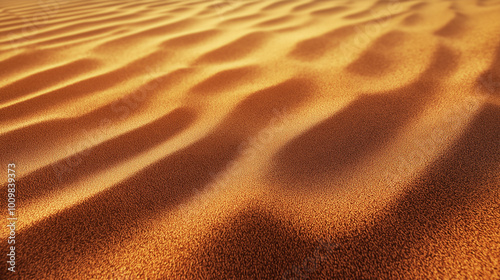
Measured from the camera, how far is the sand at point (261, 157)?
0.42 meters

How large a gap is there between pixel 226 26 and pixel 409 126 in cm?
133

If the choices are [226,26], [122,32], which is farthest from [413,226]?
[122,32]

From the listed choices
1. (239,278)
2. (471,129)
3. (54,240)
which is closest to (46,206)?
(54,240)

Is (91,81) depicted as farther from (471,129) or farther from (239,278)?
(471,129)

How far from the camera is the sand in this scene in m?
0.42

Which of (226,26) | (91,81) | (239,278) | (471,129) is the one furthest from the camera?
(226,26)

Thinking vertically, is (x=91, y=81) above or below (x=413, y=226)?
above

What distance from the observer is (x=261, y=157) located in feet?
2.16

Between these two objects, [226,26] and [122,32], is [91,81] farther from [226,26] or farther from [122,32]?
[226,26]

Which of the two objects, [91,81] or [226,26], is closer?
[91,81]

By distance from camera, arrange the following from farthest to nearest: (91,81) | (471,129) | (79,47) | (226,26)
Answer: (226,26)
(79,47)
(91,81)
(471,129)

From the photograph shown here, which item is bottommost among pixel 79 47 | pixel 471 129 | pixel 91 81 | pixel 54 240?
pixel 471 129

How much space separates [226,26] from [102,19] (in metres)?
1.14

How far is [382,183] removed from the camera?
0.55 m
